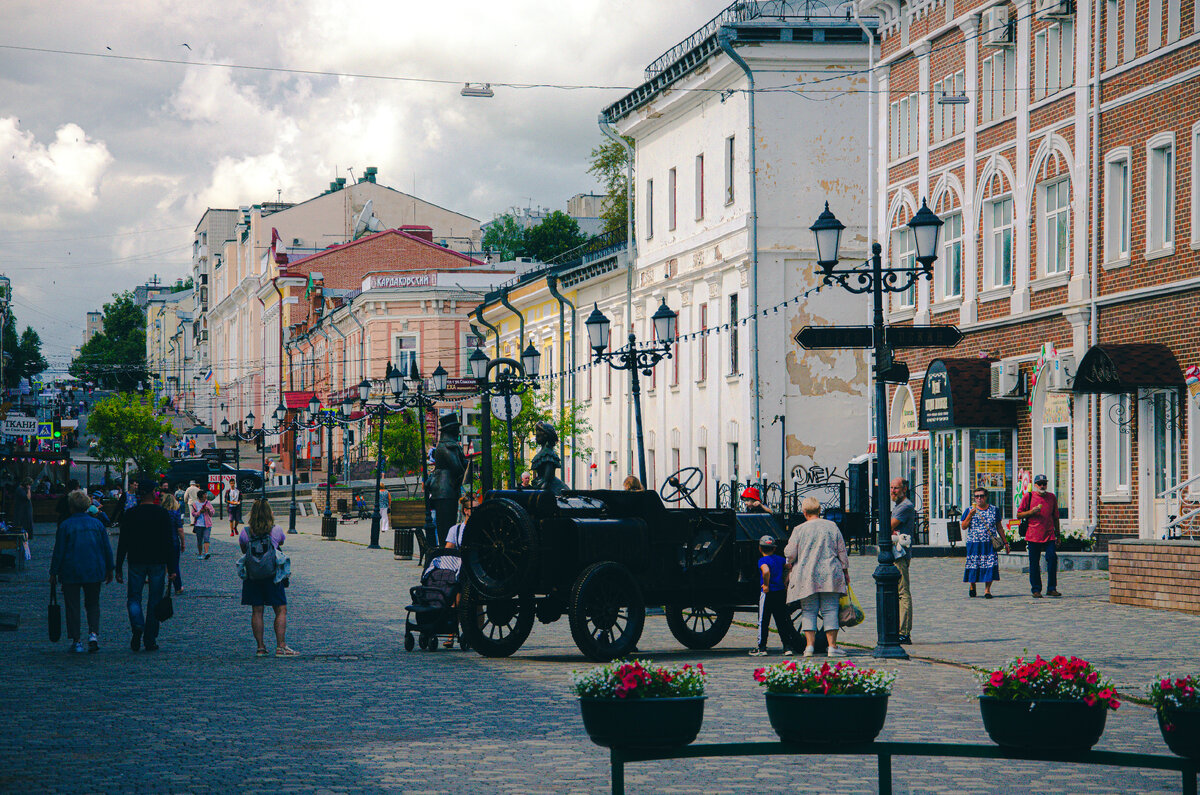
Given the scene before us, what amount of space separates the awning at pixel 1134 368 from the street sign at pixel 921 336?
1067 cm

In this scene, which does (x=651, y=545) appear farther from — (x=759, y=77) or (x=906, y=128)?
(x=759, y=77)

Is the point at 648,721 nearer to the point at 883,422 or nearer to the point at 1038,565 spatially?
the point at 883,422

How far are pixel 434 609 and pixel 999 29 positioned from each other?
779 inches

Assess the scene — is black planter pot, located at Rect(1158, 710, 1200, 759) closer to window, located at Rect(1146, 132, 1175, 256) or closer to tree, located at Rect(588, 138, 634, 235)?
window, located at Rect(1146, 132, 1175, 256)

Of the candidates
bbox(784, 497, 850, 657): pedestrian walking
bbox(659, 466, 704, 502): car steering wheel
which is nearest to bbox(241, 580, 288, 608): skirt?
bbox(659, 466, 704, 502): car steering wheel

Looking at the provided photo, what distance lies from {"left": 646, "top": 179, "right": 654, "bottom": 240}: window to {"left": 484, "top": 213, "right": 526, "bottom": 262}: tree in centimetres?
4767

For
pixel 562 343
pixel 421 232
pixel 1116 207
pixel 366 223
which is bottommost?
pixel 562 343

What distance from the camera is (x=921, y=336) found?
15992mm

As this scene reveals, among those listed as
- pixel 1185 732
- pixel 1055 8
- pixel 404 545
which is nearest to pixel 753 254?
pixel 404 545

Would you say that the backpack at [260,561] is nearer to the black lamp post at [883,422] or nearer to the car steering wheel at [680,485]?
the car steering wheel at [680,485]

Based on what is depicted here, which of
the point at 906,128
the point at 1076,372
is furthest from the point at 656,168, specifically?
the point at 1076,372

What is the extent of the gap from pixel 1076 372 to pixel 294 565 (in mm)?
15587

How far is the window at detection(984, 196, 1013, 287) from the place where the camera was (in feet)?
103

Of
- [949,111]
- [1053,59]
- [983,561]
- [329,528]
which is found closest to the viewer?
[983,561]
